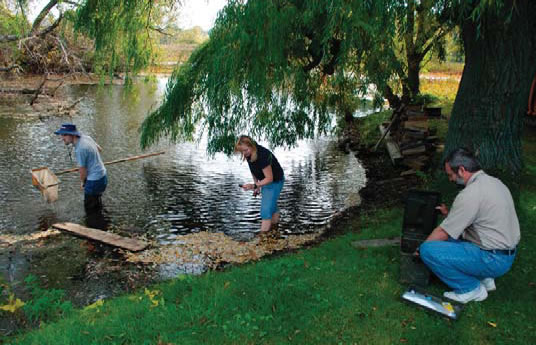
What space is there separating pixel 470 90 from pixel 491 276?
13.4ft

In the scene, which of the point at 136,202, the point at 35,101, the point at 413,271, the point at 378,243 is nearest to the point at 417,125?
the point at 378,243

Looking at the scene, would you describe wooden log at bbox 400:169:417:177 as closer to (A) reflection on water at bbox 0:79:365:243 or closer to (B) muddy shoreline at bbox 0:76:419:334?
(A) reflection on water at bbox 0:79:365:243

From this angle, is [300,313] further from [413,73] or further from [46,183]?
[413,73]

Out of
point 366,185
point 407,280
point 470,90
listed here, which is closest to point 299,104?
point 470,90

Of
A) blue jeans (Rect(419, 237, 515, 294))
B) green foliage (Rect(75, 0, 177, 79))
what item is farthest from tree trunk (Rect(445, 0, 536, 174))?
green foliage (Rect(75, 0, 177, 79))

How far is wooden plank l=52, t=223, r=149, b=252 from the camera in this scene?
7637mm

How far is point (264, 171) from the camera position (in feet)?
24.3

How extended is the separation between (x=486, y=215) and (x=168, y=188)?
8433mm

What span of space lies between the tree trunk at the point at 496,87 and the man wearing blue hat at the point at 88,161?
6.53 meters

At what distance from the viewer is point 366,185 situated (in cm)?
1169

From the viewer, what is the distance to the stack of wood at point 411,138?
39.2ft

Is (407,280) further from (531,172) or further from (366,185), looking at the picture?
(366,185)

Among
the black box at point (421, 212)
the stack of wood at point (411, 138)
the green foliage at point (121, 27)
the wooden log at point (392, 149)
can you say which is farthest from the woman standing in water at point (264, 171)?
the wooden log at point (392, 149)

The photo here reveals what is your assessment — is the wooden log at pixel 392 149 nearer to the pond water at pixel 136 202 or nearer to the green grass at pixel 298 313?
the pond water at pixel 136 202
